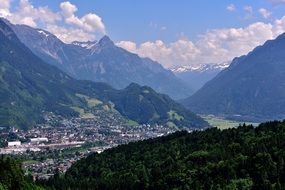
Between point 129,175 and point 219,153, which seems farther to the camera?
point 129,175

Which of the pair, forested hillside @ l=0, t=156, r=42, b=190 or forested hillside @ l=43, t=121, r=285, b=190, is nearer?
forested hillside @ l=0, t=156, r=42, b=190

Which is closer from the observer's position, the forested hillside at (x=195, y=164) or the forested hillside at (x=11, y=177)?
the forested hillside at (x=11, y=177)

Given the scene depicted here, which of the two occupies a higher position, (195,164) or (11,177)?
(195,164)

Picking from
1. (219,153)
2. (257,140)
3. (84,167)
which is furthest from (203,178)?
(84,167)

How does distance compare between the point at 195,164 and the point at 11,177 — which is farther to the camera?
the point at 195,164

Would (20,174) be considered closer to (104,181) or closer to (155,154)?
(104,181)

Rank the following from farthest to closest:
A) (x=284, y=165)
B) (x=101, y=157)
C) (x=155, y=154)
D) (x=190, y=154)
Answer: (x=101, y=157) → (x=155, y=154) → (x=190, y=154) → (x=284, y=165)

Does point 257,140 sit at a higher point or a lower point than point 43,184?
higher

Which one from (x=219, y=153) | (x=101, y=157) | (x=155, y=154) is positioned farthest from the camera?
(x=101, y=157)
